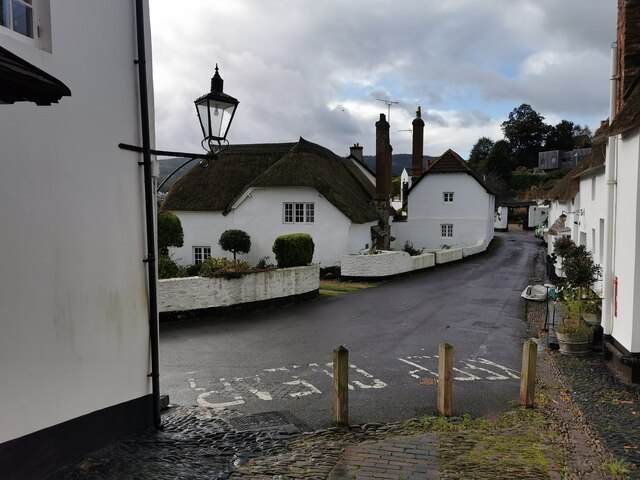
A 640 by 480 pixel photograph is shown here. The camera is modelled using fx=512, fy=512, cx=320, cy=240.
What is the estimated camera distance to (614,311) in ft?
32.8

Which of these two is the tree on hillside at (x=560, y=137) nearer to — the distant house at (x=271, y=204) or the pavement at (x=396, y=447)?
the distant house at (x=271, y=204)

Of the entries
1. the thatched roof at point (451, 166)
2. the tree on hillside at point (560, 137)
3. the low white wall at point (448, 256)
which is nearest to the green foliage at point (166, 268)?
the low white wall at point (448, 256)

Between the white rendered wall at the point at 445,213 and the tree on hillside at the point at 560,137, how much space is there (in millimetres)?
66064

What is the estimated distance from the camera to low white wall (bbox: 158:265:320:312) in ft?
48.2

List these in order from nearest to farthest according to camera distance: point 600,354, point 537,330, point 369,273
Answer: point 600,354
point 537,330
point 369,273

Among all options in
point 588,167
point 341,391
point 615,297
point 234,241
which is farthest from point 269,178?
point 341,391

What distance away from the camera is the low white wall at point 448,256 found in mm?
30234

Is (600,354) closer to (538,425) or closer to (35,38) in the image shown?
(538,425)

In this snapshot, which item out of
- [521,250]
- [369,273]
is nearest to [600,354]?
[369,273]

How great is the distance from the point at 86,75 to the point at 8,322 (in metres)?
2.65

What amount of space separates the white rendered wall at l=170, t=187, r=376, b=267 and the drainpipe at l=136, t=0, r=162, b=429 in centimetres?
2078

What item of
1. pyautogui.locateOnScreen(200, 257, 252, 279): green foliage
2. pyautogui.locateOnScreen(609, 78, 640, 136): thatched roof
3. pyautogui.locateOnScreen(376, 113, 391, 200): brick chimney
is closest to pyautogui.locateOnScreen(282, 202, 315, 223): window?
pyautogui.locateOnScreen(376, 113, 391, 200): brick chimney

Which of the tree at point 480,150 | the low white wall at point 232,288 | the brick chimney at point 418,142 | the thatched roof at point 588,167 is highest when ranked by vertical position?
the tree at point 480,150

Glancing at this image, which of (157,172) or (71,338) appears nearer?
(71,338)
